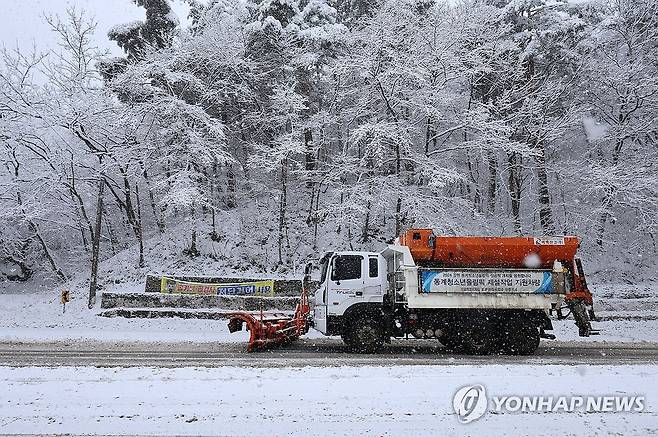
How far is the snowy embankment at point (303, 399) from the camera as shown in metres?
6.71

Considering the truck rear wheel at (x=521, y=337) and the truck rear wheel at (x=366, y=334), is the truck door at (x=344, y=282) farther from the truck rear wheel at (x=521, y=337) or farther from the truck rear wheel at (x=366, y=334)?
the truck rear wheel at (x=521, y=337)

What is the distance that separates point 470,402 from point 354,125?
21.5m

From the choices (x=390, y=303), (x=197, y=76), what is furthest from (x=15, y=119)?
(x=390, y=303)

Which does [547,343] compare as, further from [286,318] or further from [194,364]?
[194,364]

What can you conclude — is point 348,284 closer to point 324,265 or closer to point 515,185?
point 324,265

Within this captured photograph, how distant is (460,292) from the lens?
41.3ft

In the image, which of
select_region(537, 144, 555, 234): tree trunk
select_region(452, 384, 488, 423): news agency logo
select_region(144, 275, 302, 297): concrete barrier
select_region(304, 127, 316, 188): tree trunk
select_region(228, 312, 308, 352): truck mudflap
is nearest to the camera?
select_region(452, 384, 488, 423): news agency logo

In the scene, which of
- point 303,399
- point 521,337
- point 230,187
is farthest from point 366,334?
point 230,187

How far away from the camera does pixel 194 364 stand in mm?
11156

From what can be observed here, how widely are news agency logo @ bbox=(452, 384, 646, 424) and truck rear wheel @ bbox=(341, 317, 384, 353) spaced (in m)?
4.99

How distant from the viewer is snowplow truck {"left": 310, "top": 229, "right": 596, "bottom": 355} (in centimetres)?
1259

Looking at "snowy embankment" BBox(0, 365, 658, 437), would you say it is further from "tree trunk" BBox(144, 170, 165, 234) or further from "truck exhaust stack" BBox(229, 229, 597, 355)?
"tree trunk" BBox(144, 170, 165, 234)

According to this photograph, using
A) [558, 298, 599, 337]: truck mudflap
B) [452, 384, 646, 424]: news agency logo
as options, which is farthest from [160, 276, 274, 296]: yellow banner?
[452, 384, 646, 424]: news agency logo

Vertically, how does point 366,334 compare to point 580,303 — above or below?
below
